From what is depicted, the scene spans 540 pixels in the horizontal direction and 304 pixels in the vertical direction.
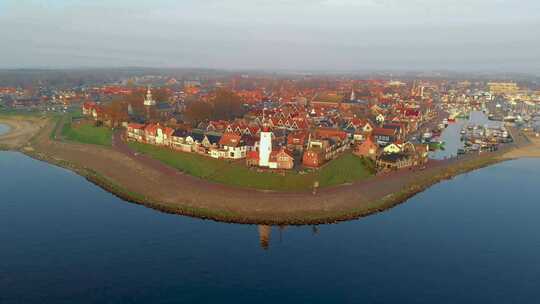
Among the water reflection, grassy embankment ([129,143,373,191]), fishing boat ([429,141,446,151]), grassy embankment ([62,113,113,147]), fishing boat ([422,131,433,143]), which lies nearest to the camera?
the water reflection

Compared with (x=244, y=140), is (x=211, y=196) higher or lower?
lower

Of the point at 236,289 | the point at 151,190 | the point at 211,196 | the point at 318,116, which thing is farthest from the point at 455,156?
A: the point at 236,289

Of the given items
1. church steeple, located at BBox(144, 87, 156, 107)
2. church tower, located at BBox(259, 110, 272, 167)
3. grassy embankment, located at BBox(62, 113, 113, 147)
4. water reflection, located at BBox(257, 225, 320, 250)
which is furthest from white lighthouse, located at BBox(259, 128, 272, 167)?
church steeple, located at BBox(144, 87, 156, 107)

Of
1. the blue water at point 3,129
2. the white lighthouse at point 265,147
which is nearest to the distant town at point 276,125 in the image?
the white lighthouse at point 265,147

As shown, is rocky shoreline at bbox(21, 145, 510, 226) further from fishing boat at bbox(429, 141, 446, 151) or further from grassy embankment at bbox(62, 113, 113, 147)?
fishing boat at bbox(429, 141, 446, 151)

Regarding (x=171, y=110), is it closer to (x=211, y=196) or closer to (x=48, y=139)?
(x=48, y=139)

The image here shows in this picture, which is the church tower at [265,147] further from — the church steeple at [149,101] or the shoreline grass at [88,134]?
the church steeple at [149,101]
